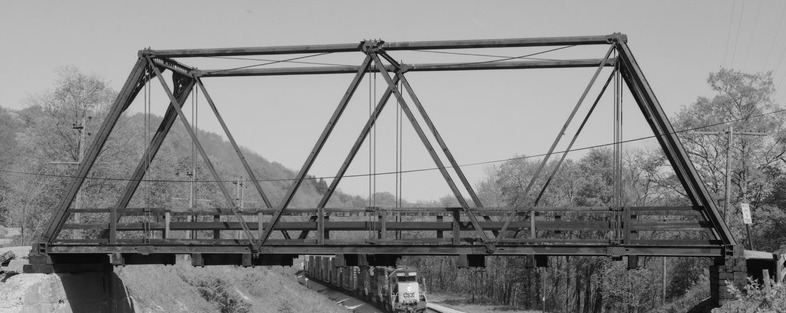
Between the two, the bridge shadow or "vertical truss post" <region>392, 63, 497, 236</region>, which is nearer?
"vertical truss post" <region>392, 63, 497, 236</region>

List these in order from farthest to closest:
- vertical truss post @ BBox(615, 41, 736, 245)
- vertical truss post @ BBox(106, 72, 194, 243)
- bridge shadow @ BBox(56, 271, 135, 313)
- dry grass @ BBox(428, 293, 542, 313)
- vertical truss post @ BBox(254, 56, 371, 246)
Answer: dry grass @ BBox(428, 293, 542, 313)
bridge shadow @ BBox(56, 271, 135, 313)
vertical truss post @ BBox(106, 72, 194, 243)
vertical truss post @ BBox(254, 56, 371, 246)
vertical truss post @ BBox(615, 41, 736, 245)

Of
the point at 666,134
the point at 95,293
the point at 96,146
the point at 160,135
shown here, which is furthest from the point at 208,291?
the point at 666,134

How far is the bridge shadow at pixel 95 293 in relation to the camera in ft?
87.9

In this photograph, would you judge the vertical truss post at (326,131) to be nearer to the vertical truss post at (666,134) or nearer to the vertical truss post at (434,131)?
the vertical truss post at (434,131)

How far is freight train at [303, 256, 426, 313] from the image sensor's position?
210 feet

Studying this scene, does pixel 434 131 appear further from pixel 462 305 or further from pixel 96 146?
pixel 462 305

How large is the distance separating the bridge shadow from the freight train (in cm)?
1896

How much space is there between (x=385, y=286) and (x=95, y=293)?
42.7 meters

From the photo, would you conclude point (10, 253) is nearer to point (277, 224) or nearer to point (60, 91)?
point (277, 224)

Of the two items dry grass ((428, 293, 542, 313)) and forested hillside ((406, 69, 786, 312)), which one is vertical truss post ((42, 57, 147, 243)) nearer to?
forested hillside ((406, 69, 786, 312))

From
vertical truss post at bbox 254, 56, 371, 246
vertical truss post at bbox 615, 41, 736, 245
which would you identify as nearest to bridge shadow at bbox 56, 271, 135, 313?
vertical truss post at bbox 254, 56, 371, 246

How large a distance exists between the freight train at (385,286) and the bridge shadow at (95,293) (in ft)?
62.2

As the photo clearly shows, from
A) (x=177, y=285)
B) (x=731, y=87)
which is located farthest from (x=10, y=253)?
(x=731, y=87)

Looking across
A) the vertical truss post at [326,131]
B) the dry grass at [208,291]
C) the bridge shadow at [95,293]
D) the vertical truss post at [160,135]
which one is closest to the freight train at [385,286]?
the dry grass at [208,291]
